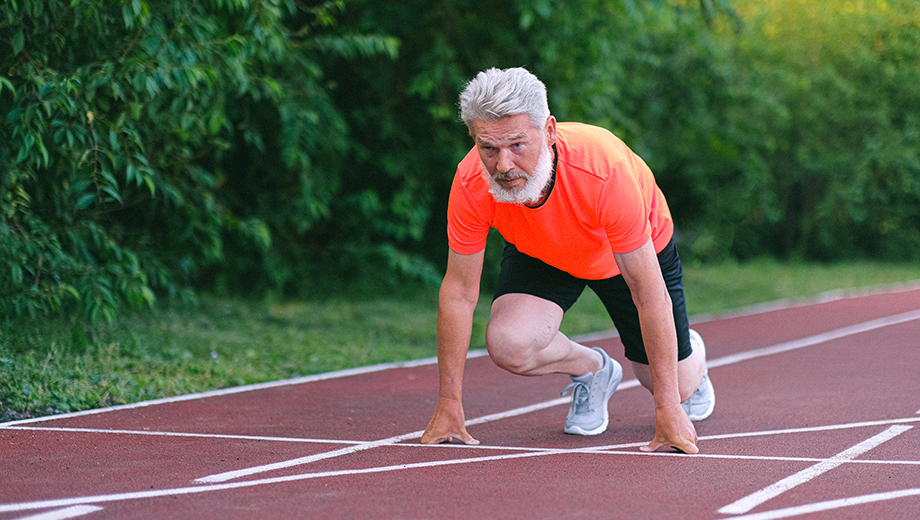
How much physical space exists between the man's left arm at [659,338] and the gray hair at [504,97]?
2.57 ft

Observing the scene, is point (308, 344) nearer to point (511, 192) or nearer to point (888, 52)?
point (511, 192)

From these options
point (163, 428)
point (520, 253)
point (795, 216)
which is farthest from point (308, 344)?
point (795, 216)

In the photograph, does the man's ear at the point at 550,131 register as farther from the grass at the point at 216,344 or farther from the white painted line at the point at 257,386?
the grass at the point at 216,344

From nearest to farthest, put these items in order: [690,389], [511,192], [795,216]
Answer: [511,192] < [690,389] < [795,216]

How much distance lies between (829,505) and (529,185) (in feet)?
5.95

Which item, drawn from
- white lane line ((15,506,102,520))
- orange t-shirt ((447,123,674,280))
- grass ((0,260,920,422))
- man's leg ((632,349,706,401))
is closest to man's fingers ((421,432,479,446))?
orange t-shirt ((447,123,674,280))

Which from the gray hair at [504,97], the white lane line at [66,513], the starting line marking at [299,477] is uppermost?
the gray hair at [504,97]

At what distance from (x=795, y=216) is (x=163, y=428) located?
77.2 feet

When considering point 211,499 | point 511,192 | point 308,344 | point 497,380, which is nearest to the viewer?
point 211,499

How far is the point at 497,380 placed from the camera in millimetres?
7637

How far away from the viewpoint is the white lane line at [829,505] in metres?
3.81

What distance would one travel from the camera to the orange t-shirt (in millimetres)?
4574

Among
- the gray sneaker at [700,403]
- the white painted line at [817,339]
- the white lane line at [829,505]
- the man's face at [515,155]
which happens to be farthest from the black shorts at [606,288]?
the white painted line at [817,339]

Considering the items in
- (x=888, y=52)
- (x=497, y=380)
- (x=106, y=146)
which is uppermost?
(x=888, y=52)
